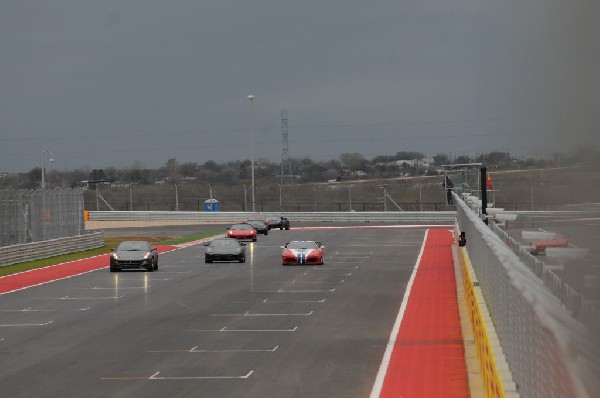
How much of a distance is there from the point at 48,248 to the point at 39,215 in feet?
5.86

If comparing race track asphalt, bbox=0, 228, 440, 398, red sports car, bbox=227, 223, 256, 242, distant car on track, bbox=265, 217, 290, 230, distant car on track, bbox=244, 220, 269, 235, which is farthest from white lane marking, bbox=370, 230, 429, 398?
distant car on track, bbox=265, 217, 290, 230

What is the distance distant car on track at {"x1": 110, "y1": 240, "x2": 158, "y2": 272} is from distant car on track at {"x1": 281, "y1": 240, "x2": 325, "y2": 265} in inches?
243

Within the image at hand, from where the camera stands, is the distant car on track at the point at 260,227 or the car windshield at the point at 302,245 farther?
the distant car on track at the point at 260,227

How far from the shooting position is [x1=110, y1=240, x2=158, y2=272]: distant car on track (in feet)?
143

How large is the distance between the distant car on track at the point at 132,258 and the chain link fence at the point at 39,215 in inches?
260

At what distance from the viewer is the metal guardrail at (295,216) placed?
94.4 metres

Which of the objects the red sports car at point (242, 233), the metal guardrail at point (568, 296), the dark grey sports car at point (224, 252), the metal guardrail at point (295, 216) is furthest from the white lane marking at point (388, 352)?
the metal guardrail at point (295, 216)

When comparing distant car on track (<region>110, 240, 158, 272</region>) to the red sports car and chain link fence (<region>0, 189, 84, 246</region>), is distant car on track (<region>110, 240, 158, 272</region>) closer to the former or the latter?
chain link fence (<region>0, 189, 84, 246</region>)

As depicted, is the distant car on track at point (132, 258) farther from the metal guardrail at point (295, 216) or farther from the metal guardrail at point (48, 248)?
the metal guardrail at point (295, 216)

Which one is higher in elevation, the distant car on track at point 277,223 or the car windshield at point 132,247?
the car windshield at point 132,247

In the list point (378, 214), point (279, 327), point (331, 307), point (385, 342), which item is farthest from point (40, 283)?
point (378, 214)

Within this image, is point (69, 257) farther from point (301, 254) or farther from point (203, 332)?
point (203, 332)

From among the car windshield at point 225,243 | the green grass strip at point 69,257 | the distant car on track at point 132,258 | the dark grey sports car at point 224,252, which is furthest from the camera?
the car windshield at point 225,243

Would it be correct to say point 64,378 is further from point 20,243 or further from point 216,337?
point 20,243
